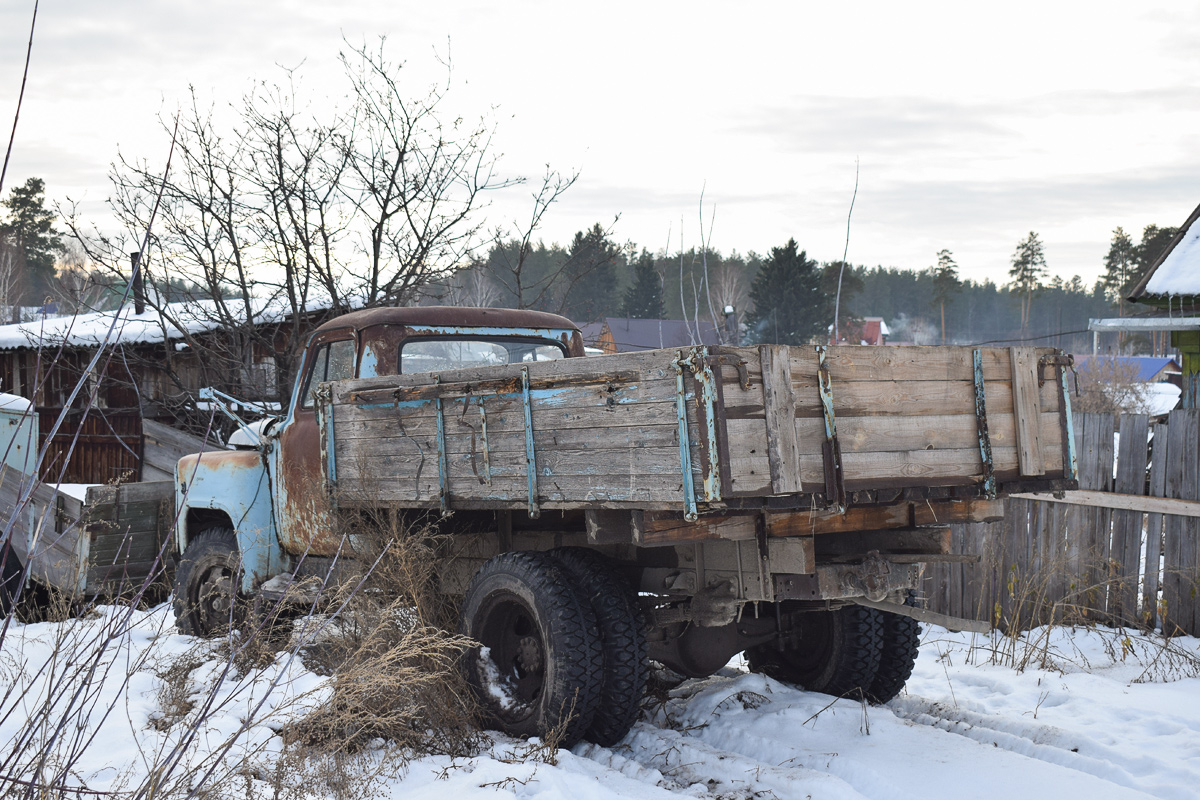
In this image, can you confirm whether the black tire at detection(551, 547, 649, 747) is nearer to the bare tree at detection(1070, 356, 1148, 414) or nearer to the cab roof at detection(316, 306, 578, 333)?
the cab roof at detection(316, 306, 578, 333)

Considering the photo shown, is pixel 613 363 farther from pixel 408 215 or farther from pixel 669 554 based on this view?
pixel 408 215

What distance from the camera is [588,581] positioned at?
454cm

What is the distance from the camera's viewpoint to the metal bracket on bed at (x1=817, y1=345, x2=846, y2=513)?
373 cm

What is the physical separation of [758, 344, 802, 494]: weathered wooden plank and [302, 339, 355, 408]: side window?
3021 mm

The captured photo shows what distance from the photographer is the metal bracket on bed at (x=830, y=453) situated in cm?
373

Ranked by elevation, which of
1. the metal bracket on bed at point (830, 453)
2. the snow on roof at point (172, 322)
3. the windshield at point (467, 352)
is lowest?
the metal bracket on bed at point (830, 453)

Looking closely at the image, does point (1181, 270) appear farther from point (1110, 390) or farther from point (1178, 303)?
point (1110, 390)

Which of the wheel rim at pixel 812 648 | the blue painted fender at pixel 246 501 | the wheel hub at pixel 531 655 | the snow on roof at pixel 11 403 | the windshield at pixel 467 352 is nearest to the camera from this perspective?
the wheel hub at pixel 531 655

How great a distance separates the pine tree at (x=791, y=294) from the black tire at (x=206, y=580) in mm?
37495

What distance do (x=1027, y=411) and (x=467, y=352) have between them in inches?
126

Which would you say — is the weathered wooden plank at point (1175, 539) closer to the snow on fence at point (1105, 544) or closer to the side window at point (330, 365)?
the snow on fence at point (1105, 544)

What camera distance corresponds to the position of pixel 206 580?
6801 mm

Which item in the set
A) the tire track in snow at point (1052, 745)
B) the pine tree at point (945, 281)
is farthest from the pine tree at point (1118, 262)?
the tire track in snow at point (1052, 745)

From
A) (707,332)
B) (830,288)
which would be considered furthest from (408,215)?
(830,288)
